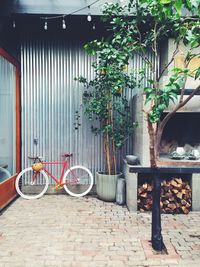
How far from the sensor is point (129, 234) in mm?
4613

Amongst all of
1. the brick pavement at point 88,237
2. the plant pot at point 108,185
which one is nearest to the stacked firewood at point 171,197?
the brick pavement at point 88,237

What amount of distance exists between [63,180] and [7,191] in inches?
52.1

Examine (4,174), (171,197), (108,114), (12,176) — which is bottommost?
(171,197)

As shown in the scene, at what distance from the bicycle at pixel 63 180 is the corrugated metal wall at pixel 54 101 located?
260 millimetres

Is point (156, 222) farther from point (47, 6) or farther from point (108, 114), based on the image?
point (47, 6)

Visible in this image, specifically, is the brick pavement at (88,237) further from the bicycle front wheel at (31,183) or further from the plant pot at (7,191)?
the bicycle front wheel at (31,183)

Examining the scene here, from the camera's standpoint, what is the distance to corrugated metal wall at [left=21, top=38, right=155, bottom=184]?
23.4ft

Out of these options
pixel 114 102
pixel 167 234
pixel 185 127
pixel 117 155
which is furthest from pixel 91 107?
pixel 167 234

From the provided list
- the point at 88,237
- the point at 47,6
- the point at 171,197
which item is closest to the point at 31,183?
the point at 88,237

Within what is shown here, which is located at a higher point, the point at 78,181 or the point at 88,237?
the point at 78,181

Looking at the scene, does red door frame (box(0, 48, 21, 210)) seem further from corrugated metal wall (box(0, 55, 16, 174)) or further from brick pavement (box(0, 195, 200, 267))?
brick pavement (box(0, 195, 200, 267))

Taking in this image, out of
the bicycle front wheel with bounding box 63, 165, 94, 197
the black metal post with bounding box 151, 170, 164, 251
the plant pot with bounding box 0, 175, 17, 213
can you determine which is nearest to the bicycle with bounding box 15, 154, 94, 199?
the bicycle front wheel with bounding box 63, 165, 94, 197

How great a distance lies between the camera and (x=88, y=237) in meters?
4.48

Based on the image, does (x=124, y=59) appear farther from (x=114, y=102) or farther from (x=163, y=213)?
(x=163, y=213)
